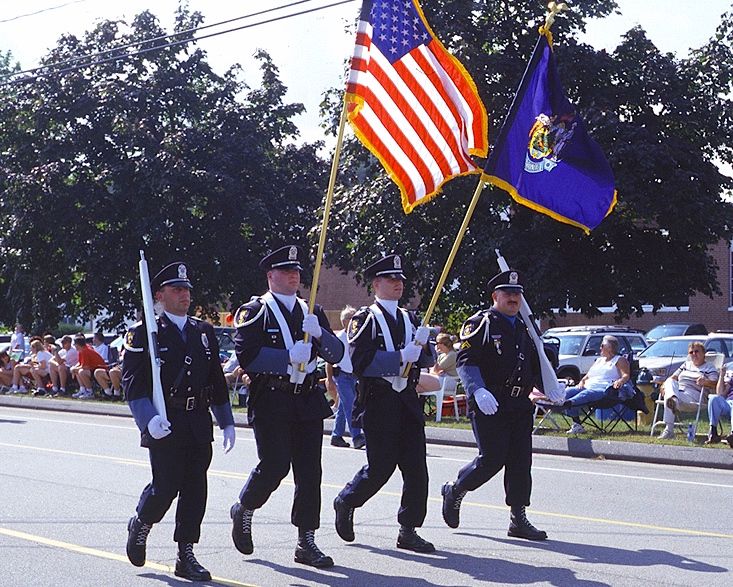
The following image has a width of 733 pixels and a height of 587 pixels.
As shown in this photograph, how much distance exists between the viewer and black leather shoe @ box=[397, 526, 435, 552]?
8.28 metres

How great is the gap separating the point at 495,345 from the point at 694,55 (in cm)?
2140

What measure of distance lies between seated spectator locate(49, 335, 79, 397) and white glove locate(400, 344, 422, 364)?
66.6ft

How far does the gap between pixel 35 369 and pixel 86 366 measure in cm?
208

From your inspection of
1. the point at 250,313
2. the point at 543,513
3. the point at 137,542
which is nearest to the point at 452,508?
the point at 543,513

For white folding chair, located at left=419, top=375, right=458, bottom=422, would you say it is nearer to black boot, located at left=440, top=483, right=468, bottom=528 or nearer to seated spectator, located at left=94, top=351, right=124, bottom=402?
seated spectator, located at left=94, top=351, right=124, bottom=402

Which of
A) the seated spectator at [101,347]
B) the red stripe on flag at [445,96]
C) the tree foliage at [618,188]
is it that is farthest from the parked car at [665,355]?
→ the red stripe on flag at [445,96]

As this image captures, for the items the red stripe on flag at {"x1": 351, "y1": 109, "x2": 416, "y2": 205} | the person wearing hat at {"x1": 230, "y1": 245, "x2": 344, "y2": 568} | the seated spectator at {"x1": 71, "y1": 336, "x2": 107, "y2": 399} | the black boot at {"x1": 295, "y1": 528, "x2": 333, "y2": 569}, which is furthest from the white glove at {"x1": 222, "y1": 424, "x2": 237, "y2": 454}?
the seated spectator at {"x1": 71, "y1": 336, "x2": 107, "y2": 399}

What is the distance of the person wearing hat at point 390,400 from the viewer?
319 inches

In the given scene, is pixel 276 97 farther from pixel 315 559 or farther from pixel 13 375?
pixel 315 559

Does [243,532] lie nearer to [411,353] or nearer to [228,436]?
[228,436]

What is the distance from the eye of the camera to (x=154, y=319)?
726 centimetres

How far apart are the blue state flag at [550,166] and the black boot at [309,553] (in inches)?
122

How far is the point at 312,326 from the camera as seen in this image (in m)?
7.52

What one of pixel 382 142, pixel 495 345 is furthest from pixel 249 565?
pixel 382 142
